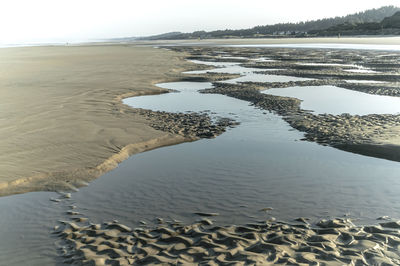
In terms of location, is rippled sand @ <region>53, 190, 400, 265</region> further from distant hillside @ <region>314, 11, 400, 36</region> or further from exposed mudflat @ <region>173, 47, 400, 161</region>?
distant hillside @ <region>314, 11, 400, 36</region>

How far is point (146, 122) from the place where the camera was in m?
12.0

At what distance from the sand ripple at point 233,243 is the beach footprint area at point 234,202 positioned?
2 cm

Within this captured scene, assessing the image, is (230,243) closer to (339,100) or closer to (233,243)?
(233,243)

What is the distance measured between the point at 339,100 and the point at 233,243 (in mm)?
14012

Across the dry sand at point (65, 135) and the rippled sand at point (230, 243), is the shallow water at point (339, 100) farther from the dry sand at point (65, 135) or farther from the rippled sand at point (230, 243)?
the rippled sand at point (230, 243)

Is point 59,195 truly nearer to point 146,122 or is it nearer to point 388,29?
point 146,122

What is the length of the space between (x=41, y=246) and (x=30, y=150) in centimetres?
442

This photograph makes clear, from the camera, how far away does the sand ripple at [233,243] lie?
15.2ft

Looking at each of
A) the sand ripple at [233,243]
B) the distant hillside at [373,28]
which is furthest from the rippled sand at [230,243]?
the distant hillside at [373,28]

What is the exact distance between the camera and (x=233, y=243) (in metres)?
5.06

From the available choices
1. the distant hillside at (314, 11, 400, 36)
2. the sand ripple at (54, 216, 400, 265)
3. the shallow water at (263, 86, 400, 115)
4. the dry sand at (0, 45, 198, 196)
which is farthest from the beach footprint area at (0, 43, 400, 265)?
the distant hillside at (314, 11, 400, 36)

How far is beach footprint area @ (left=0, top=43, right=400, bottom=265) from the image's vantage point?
4.85m

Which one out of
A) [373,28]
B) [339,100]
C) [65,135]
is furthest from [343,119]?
[373,28]

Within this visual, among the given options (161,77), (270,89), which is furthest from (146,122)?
(161,77)
